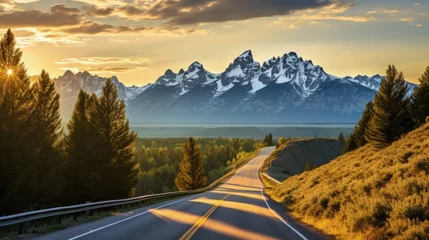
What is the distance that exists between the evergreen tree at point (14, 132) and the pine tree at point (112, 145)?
821 cm

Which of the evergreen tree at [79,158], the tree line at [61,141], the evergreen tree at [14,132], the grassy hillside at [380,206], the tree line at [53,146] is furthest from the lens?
the evergreen tree at [79,158]

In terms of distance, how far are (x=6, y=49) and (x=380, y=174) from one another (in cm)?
3486

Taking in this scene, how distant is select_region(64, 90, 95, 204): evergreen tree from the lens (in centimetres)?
4838

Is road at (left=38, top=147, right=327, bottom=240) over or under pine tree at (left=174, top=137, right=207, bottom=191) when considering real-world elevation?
over

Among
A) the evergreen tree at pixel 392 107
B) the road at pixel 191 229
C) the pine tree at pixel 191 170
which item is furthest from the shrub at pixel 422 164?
the pine tree at pixel 191 170

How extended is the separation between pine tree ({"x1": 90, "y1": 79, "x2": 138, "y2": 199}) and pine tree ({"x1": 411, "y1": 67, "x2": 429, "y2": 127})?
35795 mm

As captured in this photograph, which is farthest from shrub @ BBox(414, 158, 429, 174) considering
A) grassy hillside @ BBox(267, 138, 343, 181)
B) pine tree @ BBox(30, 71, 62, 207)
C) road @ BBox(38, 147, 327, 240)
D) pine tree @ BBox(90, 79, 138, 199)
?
grassy hillside @ BBox(267, 138, 343, 181)

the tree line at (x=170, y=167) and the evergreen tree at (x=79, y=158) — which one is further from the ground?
the evergreen tree at (x=79, y=158)

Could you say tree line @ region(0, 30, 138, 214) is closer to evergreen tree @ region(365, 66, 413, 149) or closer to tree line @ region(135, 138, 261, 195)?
evergreen tree @ region(365, 66, 413, 149)

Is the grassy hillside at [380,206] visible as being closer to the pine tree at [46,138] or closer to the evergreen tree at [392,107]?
the pine tree at [46,138]

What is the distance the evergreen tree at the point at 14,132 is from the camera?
31.5 metres

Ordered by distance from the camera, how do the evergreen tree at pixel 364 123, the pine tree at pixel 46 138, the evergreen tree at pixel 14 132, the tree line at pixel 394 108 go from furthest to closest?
the evergreen tree at pixel 364 123, the tree line at pixel 394 108, the pine tree at pixel 46 138, the evergreen tree at pixel 14 132

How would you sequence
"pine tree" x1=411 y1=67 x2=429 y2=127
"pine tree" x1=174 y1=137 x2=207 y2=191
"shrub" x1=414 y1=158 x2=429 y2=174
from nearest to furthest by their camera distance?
"shrub" x1=414 y1=158 x2=429 y2=174, "pine tree" x1=411 y1=67 x2=429 y2=127, "pine tree" x1=174 y1=137 x2=207 y2=191

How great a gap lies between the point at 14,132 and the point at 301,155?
117680 millimetres
